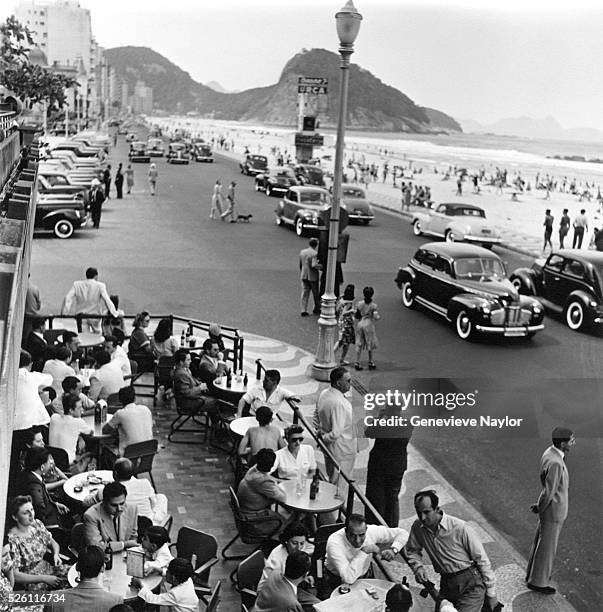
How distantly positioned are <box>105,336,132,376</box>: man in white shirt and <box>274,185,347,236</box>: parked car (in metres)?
18.2

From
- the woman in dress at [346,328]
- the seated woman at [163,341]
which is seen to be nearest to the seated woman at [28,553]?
the seated woman at [163,341]

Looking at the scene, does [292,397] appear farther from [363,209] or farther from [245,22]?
[363,209]

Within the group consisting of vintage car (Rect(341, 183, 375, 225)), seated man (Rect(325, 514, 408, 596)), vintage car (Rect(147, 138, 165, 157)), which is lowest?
seated man (Rect(325, 514, 408, 596))

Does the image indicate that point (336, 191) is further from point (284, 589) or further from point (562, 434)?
point (284, 589)

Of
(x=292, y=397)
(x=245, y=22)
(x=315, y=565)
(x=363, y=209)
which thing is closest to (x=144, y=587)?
(x=315, y=565)

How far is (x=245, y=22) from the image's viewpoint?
9.56 m

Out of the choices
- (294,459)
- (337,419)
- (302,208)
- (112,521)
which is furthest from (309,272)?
(302,208)

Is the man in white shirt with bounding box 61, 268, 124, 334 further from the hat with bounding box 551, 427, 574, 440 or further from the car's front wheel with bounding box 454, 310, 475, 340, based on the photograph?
the hat with bounding box 551, 427, 574, 440

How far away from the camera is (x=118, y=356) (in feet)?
33.5

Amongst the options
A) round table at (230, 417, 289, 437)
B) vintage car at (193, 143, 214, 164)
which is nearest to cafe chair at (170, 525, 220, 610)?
round table at (230, 417, 289, 437)

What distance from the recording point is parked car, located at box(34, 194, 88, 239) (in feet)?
82.8

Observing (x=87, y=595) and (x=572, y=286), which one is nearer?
(x=87, y=595)

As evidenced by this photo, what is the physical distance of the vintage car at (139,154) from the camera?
6011 centimetres

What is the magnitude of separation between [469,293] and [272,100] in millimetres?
84573
